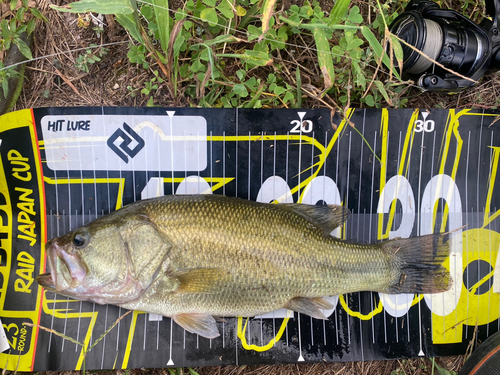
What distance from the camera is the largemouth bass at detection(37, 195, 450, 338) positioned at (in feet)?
7.13

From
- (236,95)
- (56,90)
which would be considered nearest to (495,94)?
(236,95)

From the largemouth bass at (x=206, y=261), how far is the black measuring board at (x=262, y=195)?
1.15 ft

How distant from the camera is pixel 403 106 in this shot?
286cm

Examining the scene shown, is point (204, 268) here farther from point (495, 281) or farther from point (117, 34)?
point (495, 281)

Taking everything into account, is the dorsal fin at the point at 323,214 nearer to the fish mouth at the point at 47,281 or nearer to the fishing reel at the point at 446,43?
the fishing reel at the point at 446,43

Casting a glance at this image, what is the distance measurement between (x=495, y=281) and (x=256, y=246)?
232cm

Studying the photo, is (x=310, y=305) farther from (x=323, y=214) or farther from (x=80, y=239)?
(x=80, y=239)

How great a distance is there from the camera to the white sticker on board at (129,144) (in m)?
2.61

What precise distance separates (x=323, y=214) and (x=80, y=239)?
185cm

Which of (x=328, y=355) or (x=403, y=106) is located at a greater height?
(x=403, y=106)

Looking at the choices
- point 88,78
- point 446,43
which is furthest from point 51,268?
point 446,43

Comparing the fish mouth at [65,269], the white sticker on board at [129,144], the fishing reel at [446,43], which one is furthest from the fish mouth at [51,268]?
the fishing reel at [446,43]

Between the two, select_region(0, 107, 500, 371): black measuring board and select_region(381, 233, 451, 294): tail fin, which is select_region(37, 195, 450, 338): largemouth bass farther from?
select_region(0, 107, 500, 371): black measuring board

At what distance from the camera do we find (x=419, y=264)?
8.53 ft
